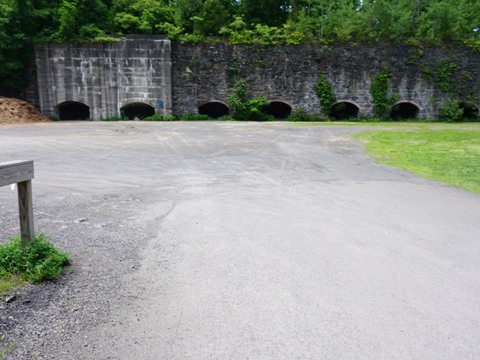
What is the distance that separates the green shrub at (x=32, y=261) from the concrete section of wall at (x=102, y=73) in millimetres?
21279

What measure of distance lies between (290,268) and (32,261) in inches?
98.4

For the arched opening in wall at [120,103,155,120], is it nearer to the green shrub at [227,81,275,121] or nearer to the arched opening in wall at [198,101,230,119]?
the arched opening in wall at [198,101,230,119]

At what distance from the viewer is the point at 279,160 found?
10.4m

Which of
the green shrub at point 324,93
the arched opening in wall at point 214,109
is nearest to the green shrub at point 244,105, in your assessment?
the arched opening in wall at point 214,109

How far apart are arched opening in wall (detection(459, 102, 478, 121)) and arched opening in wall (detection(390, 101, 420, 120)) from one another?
3.00 metres

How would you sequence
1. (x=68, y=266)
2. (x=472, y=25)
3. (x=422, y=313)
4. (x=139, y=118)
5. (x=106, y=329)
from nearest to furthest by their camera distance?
1. (x=106, y=329)
2. (x=422, y=313)
3. (x=68, y=266)
4. (x=139, y=118)
5. (x=472, y=25)

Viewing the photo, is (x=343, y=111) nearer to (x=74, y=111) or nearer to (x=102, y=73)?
(x=102, y=73)

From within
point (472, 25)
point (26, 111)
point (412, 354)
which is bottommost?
point (412, 354)

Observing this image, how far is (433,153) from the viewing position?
11727mm

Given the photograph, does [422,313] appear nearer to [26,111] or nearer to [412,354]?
[412,354]

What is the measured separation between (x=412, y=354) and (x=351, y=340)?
0.40 meters

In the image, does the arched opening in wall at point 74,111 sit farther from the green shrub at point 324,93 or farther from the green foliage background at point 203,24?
the green shrub at point 324,93

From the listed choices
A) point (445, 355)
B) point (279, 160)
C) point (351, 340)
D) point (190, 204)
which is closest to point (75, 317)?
point (351, 340)

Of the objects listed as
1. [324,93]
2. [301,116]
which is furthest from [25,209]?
[324,93]
